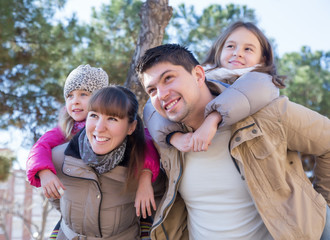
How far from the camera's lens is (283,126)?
190 cm

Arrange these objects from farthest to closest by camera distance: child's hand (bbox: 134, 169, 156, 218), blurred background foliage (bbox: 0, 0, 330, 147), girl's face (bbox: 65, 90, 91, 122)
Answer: blurred background foliage (bbox: 0, 0, 330, 147), girl's face (bbox: 65, 90, 91, 122), child's hand (bbox: 134, 169, 156, 218)

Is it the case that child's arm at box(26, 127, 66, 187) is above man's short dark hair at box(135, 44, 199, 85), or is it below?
below

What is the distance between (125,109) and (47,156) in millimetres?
628

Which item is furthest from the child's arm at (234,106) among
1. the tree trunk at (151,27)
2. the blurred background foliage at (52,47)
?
the blurred background foliage at (52,47)

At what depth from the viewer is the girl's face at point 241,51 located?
8.19ft

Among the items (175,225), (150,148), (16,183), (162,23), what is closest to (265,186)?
(175,225)

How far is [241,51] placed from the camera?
2514 millimetres

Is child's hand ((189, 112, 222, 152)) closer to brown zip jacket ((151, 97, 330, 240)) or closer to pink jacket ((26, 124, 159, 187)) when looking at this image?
brown zip jacket ((151, 97, 330, 240))

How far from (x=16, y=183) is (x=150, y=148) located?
69.9ft

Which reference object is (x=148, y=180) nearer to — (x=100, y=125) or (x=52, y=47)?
(x=100, y=125)

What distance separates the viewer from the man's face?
2.04 meters

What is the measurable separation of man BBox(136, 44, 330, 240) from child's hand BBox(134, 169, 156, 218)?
92 mm

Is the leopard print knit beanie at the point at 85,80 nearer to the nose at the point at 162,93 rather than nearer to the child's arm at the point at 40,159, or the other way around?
the child's arm at the point at 40,159

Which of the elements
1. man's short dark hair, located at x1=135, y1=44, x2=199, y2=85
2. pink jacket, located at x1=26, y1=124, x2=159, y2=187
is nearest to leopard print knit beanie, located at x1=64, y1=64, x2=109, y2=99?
pink jacket, located at x1=26, y1=124, x2=159, y2=187
